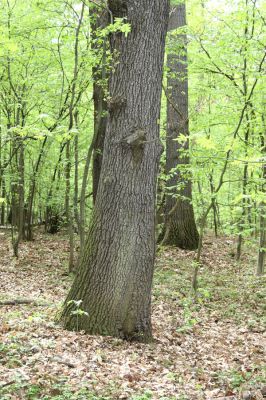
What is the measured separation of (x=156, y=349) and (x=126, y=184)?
2.27m

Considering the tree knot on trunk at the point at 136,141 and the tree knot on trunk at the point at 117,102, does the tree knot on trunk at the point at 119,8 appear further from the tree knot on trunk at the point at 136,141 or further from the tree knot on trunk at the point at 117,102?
the tree knot on trunk at the point at 136,141

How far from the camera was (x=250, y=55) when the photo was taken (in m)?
8.88

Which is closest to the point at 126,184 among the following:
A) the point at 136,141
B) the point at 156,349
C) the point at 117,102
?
the point at 136,141

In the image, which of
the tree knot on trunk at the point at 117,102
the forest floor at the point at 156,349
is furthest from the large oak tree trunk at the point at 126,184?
the forest floor at the point at 156,349

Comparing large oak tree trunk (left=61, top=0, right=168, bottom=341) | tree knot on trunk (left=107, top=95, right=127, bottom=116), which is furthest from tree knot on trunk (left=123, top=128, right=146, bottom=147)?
tree knot on trunk (left=107, top=95, right=127, bottom=116)

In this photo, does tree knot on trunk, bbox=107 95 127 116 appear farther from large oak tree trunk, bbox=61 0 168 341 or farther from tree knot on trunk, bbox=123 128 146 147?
tree knot on trunk, bbox=123 128 146 147

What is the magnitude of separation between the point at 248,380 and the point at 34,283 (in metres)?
5.98

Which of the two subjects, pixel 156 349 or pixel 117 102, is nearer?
pixel 117 102

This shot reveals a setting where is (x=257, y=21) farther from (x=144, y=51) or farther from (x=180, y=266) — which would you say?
(x=180, y=266)

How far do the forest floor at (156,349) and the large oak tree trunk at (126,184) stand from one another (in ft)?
1.22

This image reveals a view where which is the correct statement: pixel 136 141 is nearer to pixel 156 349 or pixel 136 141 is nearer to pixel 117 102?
pixel 117 102

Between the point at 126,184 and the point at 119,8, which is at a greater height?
the point at 119,8

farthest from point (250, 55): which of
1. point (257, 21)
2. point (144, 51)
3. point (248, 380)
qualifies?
point (248, 380)

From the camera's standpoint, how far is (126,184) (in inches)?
216
